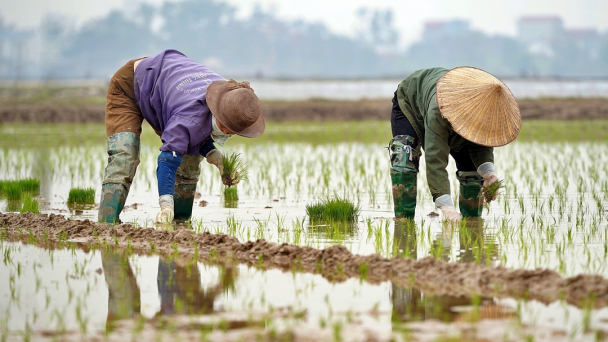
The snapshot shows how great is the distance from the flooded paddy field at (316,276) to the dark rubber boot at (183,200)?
14 cm

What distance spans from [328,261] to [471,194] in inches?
69.4

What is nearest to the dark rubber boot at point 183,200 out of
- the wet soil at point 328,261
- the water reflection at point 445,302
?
the wet soil at point 328,261

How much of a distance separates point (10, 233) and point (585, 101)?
1982 cm

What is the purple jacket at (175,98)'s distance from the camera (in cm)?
425

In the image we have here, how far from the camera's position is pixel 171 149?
4223 millimetres

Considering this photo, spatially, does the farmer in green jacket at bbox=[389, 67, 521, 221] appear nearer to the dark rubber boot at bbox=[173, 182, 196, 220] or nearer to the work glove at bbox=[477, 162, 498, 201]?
the work glove at bbox=[477, 162, 498, 201]

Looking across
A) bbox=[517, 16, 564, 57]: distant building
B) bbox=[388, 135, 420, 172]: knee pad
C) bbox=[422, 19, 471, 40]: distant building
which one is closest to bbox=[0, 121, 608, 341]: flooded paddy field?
bbox=[388, 135, 420, 172]: knee pad

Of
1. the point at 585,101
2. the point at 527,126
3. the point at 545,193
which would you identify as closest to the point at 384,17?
the point at 585,101

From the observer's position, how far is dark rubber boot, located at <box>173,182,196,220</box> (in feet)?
16.4

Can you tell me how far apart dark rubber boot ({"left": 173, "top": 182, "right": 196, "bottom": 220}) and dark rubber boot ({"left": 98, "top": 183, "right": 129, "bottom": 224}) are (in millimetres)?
429

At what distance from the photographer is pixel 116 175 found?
463 cm

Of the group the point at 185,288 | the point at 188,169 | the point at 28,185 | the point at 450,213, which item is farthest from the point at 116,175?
the point at 28,185

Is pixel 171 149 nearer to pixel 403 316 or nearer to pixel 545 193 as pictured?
pixel 403 316

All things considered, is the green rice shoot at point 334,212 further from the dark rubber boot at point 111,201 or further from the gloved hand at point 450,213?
the dark rubber boot at point 111,201
